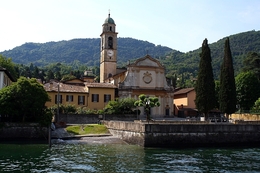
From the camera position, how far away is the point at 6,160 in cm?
2452

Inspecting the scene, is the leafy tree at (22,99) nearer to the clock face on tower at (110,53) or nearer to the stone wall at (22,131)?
the stone wall at (22,131)

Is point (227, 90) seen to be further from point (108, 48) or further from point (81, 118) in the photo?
point (108, 48)

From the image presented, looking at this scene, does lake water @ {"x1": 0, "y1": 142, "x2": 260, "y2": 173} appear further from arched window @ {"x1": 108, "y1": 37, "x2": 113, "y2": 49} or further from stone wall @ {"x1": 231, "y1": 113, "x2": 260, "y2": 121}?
arched window @ {"x1": 108, "y1": 37, "x2": 113, "y2": 49}

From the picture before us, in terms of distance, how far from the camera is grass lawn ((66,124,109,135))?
144 ft

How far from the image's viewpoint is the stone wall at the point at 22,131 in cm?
4053

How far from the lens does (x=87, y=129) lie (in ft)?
147

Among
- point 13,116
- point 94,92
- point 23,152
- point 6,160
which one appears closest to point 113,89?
point 94,92

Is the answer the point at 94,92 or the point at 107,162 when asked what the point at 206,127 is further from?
the point at 94,92

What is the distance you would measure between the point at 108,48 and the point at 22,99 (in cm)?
4225

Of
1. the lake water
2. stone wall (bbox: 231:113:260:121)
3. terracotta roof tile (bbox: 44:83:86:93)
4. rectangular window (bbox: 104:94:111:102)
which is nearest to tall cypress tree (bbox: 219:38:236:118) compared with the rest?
stone wall (bbox: 231:113:260:121)

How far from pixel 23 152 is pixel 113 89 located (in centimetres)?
3677

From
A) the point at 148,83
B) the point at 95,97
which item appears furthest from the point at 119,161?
the point at 148,83

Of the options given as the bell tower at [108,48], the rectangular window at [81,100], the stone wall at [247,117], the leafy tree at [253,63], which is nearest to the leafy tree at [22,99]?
the rectangular window at [81,100]

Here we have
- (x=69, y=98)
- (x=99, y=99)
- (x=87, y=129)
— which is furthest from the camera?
(x=99, y=99)
